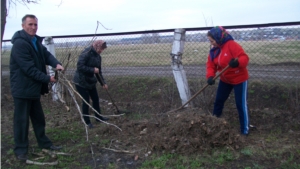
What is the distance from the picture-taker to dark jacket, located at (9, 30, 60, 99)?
401 centimetres

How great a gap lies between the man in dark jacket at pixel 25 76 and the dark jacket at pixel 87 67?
842 mm

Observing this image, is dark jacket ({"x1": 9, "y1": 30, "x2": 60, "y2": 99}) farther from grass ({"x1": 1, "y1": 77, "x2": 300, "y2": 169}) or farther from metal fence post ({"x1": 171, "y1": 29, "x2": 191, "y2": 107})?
metal fence post ({"x1": 171, "y1": 29, "x2": 191, "y2": 107})

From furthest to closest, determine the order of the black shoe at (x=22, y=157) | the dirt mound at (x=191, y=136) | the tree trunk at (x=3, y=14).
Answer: the tree trunk at (x=3, y=14), the black shoe at (x=22, y=157), the dirt mound at (x=191, y=136)

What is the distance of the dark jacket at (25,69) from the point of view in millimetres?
4012

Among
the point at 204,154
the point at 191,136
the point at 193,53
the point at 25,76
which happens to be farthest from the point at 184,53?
the point at 25,76

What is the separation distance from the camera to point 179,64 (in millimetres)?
5582

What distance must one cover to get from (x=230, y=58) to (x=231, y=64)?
178 millimetres

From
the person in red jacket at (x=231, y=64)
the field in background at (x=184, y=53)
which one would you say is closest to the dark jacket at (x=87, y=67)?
the field in background at (x=184, y=53)

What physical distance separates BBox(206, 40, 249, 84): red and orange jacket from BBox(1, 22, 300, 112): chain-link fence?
3.01ft

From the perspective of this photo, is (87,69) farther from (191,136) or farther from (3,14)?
(3,14)

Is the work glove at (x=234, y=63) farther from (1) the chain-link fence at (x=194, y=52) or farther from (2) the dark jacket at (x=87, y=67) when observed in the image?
(2) the dark jacket at (x=87, y=67)

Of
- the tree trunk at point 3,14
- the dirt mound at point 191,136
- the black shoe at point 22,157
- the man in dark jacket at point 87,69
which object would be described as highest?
the tree trunk at point 3,14

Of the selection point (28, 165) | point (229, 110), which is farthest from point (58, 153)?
point (229, 110)

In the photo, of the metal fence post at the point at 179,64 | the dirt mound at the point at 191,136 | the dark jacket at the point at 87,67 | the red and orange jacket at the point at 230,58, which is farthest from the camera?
the metal fence post at the point at 179,64
